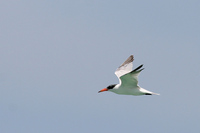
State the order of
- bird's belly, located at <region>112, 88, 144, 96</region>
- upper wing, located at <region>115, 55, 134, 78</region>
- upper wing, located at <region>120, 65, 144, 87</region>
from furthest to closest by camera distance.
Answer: upper wing, located at <region>115, 55, 134, 78</region> < bird's belly, located at <region>112, 88, 144, 96</region> < upper wing, located at <region>120, 65, 144, 87</region>

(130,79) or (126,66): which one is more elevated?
(126,66)

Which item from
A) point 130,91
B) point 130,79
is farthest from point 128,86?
point 130,79

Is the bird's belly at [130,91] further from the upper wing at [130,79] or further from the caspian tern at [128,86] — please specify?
the upper wing at [130,79]

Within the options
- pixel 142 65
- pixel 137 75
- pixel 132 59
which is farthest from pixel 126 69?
pixel 142 65

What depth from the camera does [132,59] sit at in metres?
33.8

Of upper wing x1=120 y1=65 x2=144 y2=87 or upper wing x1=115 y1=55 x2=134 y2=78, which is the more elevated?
upper wing x1=115 y1=55 x2=134 y2=78

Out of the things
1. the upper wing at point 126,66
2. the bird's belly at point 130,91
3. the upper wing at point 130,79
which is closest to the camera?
the upper wing at point 130,79

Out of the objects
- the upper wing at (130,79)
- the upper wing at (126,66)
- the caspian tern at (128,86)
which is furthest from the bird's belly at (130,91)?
the upper wing at (126,66)

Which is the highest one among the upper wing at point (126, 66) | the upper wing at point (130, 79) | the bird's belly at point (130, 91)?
the upper wing at point (126, 66)

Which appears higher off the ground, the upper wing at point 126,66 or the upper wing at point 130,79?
the upper wing at point 126,66

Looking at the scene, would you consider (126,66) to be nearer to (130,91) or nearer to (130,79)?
(130,91)

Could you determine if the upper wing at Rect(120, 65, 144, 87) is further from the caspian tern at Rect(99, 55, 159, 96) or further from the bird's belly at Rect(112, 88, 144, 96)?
the bird's belly at Rect(112, 88, 144, 96)

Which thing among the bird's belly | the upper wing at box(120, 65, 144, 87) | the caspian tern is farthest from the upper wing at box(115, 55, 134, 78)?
the upper wing at box(120, 65, 144, 87)

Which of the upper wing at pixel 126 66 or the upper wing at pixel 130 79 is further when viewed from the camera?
the upper wing at pixel 126 66
